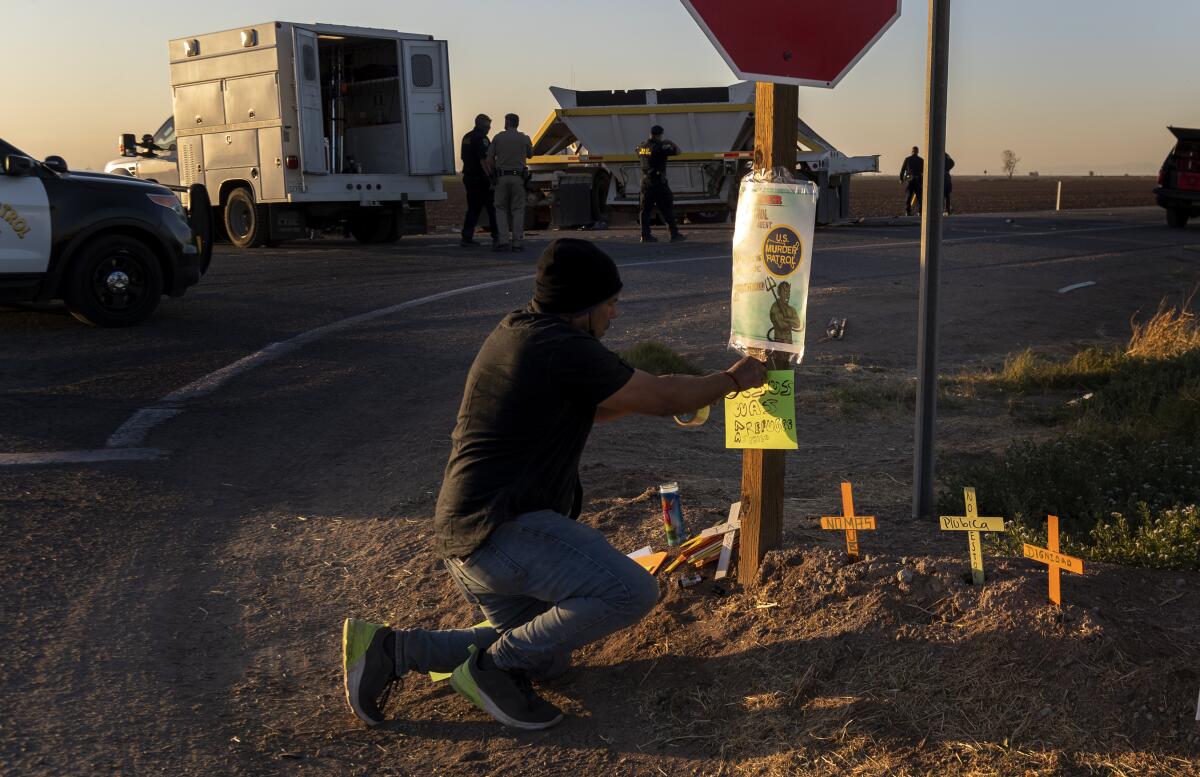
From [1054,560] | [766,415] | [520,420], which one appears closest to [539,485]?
[520,420]

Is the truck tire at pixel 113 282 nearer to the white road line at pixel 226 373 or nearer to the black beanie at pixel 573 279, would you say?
the white road line at pixel 226 373

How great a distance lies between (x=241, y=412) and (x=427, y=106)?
1212cm

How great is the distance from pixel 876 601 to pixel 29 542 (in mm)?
3443

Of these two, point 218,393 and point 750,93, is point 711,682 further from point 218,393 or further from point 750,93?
point 750,93

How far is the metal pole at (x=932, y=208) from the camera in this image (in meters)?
4.25

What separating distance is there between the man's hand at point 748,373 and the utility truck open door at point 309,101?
50.4ft


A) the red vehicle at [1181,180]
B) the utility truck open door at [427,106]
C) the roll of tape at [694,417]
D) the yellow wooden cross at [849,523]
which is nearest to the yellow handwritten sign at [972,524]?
the yellow wooden cross at [849,523]

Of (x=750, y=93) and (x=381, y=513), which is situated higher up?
(x=750, y=93)

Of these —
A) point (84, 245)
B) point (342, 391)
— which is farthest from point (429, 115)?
point (342, 391)

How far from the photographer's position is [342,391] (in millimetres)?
8234

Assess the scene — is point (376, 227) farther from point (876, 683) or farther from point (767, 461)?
point (876, 683)

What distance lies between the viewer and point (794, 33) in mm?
3527

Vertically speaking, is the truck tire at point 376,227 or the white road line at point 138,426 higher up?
the truck tire at point 376,227

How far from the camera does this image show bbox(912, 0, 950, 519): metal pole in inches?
167
